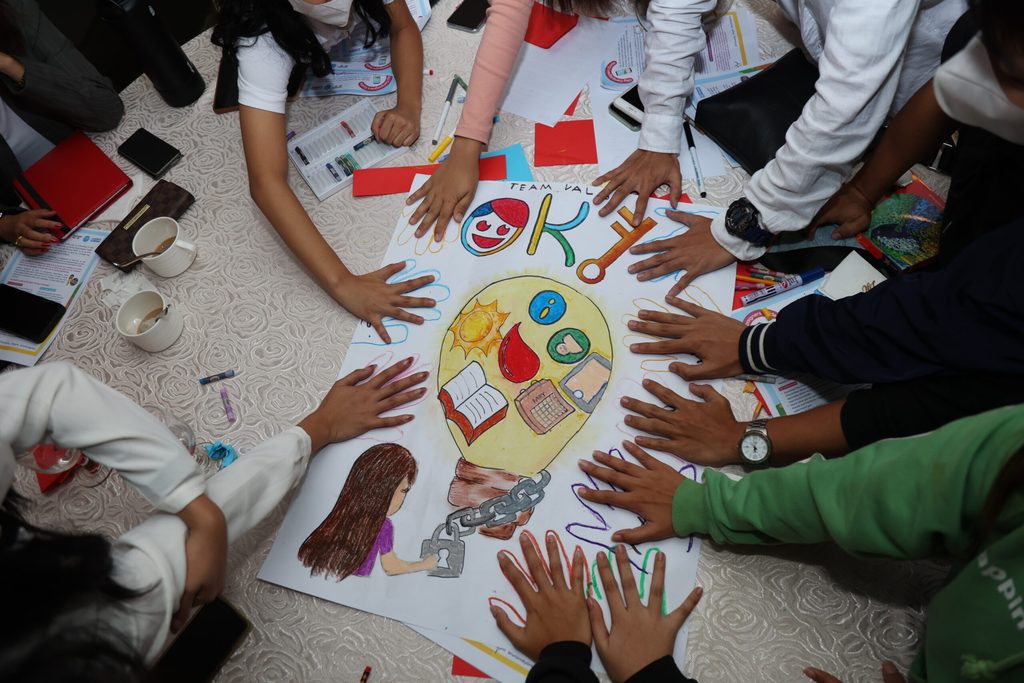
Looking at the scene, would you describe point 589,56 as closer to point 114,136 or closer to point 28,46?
point 114,136

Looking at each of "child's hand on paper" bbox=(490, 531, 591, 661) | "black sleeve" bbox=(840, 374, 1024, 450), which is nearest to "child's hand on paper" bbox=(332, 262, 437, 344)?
"child's hand on paper" bbox=(490, 531, 591, 661)

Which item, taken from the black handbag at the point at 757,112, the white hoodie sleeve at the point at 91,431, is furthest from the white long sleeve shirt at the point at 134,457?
the black handbag at the point at 757,112

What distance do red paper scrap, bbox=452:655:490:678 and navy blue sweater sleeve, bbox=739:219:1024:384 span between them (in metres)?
0.49

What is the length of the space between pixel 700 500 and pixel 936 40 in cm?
75

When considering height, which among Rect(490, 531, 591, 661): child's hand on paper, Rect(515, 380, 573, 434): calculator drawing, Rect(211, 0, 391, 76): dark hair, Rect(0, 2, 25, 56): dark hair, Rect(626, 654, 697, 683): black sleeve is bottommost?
Rect(626, 654, 697, 683): black sleeve

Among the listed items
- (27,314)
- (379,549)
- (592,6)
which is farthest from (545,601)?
(592,6)

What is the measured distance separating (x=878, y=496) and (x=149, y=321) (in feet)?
3.08

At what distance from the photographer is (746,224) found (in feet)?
2.73

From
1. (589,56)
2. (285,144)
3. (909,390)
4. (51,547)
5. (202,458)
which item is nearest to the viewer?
(51,547)

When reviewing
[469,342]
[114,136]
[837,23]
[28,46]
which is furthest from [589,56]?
[28,46]

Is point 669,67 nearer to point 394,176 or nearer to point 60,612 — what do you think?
point 394,176

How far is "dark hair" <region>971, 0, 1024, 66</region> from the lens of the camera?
1.73 feet

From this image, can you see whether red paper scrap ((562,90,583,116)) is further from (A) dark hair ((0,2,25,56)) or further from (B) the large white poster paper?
(A) dark hair ((0,2,25,56))

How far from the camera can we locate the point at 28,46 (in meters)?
1.09
